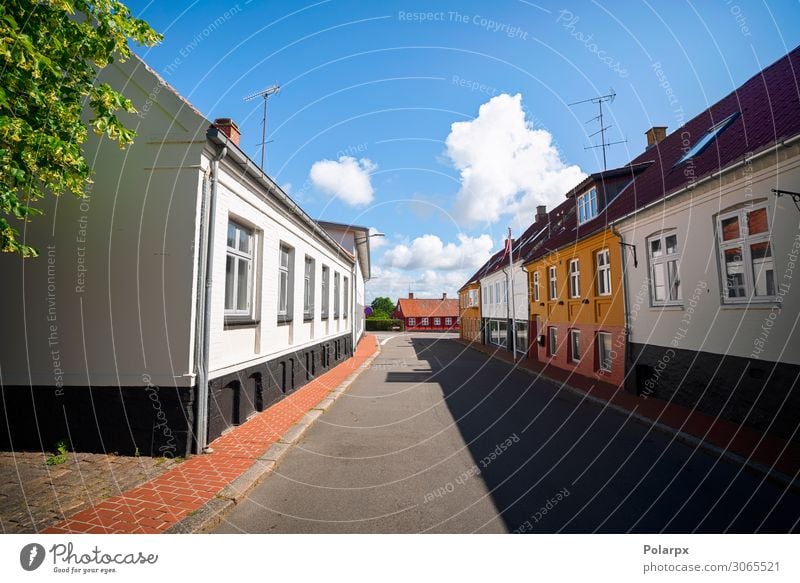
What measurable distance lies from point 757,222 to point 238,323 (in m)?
10.0

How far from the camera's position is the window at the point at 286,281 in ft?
34.4

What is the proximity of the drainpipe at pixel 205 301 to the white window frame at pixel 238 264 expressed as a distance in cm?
87

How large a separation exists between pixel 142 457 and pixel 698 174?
40.2ft

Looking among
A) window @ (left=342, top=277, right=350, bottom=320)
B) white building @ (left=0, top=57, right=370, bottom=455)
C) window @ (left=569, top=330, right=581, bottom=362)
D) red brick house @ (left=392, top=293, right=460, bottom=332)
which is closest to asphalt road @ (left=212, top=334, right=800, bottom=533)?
white building @ (left=0, top=57, right=370, bottom=455)

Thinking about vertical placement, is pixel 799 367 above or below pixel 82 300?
below

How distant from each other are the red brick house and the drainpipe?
67.1m

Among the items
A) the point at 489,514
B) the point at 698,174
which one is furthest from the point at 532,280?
the point at 489,514

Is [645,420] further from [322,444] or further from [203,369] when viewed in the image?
[203,369]

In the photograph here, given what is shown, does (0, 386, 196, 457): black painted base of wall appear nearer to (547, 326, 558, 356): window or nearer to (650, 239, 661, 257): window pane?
(650, 239, 661, 257): window pane

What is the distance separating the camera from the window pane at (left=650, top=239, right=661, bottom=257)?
10.5 m

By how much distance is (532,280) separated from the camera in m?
20.7
